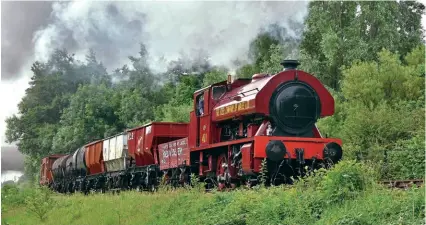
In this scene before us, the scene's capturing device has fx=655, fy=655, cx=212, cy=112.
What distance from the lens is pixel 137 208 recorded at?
1436cm

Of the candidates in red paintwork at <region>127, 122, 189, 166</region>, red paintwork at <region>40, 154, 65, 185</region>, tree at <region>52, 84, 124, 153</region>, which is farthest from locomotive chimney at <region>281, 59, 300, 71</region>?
tree at <region>52, 84, 124, 153</region>

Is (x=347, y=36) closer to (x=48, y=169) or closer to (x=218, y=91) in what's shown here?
(x=218, y=91)

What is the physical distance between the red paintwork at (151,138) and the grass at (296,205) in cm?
592

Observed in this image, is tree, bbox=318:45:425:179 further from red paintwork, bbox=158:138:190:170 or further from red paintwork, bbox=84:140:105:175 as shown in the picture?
red paintwork, bbox=84:140:105:175

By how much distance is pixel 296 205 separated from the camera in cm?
990

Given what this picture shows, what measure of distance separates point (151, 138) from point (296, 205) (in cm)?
1162

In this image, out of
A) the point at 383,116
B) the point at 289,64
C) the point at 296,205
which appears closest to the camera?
the point at 296,205

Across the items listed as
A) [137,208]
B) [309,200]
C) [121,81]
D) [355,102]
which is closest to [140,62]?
[121,81]

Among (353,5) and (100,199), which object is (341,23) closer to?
(353,5)

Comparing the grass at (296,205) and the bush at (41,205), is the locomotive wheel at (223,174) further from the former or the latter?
the bush at (41,205)

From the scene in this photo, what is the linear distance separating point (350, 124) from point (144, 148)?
272 inches

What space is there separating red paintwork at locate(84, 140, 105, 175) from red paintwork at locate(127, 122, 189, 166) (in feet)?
15.5

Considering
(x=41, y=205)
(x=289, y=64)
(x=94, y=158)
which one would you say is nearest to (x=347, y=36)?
(x=94, y=158)

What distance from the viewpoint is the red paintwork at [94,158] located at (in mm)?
27438
